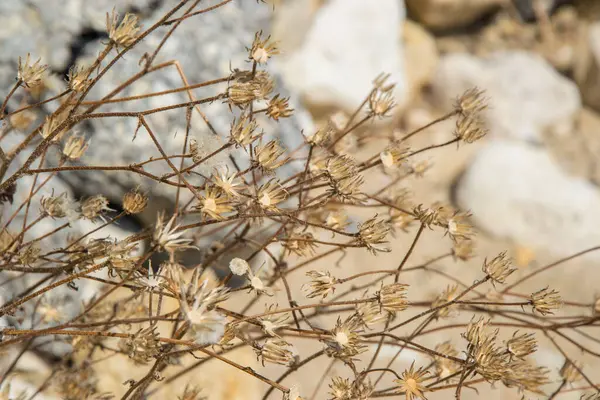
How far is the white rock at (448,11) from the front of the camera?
4.51 metres

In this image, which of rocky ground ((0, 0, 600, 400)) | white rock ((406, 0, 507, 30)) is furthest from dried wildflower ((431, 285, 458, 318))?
white rock ((406, 0, 507, 30))

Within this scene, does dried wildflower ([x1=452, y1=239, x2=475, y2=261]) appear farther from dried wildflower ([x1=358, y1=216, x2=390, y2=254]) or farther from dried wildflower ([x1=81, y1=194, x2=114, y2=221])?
dried wildflower ([x1=81, y1=194, x2=114, y2=221])

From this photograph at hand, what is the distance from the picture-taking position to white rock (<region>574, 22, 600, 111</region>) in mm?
4305

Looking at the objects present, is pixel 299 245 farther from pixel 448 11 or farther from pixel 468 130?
pixel 448 11

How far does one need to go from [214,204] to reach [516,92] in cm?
386

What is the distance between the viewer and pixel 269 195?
27.4 inches

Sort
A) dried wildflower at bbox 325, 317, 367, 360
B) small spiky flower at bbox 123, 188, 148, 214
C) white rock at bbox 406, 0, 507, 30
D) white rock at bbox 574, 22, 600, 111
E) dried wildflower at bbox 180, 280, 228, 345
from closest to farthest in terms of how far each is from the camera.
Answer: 1. dried wildflower at bbox 180, 280, 228, 345
2. dried wildflower at bbox 325, 317, 367, 360
3. small spiky flower at bbox 123, 188, 148, 214
4. white rock at bbox 574, 22, 600, 111
5. white rock at bbox 406, 0, 507, 30

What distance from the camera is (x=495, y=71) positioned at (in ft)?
14.0

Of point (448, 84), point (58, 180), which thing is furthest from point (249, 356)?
point (448, 84)

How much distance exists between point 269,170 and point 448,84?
368cm

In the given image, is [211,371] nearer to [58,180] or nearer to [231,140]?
[58,180]

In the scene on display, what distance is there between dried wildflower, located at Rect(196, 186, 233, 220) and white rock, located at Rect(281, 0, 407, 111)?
279 centimetres

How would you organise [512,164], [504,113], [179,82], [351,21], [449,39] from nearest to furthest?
[179,82] → [512,164] → [351,21] → [504,113] → [449,39]

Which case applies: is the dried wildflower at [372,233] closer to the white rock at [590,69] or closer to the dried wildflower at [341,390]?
the dried wildflower at [341,390]
